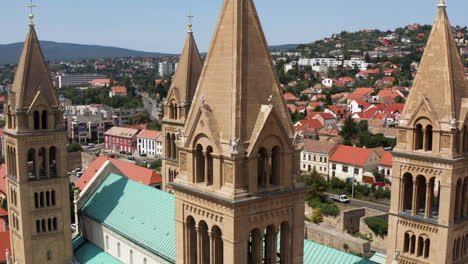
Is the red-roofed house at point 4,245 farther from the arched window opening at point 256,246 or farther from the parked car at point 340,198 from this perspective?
the parked car at point 340,198

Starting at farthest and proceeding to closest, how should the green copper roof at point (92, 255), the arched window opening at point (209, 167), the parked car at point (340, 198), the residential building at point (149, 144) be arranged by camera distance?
the residential building at point (149, 144) → the parked car at point (340, 198) → the green copper roof at point (92, 255) → the arched window opening at point (209, 167)

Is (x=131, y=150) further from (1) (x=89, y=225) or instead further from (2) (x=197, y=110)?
(2) (x=197, y=110)

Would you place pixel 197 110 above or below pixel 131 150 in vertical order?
above

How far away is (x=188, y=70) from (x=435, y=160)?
2171 cm

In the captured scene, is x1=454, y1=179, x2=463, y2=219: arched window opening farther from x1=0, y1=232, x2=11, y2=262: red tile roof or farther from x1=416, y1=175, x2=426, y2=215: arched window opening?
x1=0, y1=232, x2=11, y2=262: red tile roof

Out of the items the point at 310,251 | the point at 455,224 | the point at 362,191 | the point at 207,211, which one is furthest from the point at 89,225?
the point at 362,191

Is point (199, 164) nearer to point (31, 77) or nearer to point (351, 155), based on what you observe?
point (31, 77)

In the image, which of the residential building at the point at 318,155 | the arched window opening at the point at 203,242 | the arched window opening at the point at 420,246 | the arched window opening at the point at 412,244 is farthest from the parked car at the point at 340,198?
the arched window opening at the point at 203,242

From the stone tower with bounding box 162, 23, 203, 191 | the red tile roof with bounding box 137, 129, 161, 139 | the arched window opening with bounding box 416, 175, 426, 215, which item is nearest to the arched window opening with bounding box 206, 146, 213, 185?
the arched window opening with bounding box 416, 175, 426, 215

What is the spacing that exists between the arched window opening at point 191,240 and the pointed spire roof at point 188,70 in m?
21.5

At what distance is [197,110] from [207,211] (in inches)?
167

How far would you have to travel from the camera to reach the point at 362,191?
82.4 m

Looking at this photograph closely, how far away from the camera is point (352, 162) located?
8956cm

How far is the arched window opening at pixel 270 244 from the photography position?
71.2 feet
